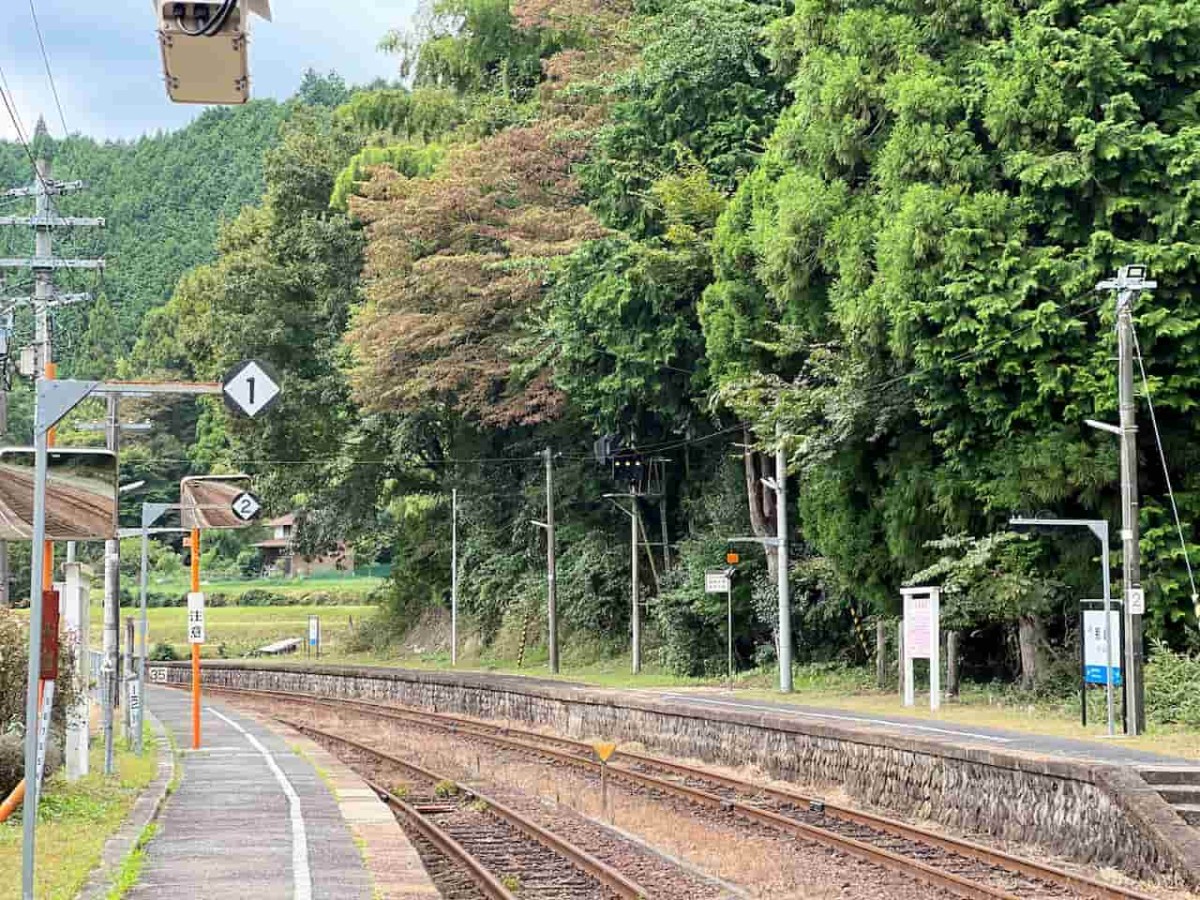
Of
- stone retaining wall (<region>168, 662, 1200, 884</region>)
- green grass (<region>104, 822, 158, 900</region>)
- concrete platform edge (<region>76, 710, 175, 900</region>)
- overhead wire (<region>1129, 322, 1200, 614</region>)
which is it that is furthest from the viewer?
overhead wire (<region>1129, 322, 1200, 614</region>)

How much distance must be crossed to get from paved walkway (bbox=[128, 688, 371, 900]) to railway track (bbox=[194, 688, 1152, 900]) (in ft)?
14.3

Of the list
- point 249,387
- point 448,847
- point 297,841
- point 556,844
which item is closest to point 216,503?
point 249,387

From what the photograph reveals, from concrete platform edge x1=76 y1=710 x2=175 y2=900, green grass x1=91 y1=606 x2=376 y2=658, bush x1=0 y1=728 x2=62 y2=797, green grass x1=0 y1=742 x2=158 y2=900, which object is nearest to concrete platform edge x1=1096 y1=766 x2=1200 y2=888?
concrete platform edge x1=76 y1=710 x2=175 y2=900

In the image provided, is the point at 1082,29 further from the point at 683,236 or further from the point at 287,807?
the point at 287,807

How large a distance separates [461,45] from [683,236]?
18.7m

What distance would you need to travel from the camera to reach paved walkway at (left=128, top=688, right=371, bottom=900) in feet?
42.9

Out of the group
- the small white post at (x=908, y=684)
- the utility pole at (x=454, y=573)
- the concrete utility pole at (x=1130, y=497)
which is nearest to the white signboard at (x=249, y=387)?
the concrete utility pole at (x=1130, y=497)

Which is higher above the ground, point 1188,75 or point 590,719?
point 1188,75

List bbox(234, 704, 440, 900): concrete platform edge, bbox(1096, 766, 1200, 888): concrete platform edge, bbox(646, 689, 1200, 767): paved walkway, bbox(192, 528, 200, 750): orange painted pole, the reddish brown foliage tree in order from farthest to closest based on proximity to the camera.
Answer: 1. the reddish brown foliage tree
2. bbox(192, 528, 200, 750): orange painted pole
3. bbox(646, 689, 1200, 767): paved walkway
4. bbox(1096, 766, 1200, 888): concrete platform edge
5. bbox(234, 704, 440, 900): concrete platform edge

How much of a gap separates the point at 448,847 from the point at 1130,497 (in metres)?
10.7

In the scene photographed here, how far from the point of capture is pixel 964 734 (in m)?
21.9

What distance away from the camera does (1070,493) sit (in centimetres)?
2761

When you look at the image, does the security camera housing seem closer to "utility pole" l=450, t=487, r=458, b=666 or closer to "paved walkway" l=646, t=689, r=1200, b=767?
"paved walkway" l=646, t=689, r=1200, b=767

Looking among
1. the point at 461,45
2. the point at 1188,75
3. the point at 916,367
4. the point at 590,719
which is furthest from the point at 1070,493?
the point at 461,45
